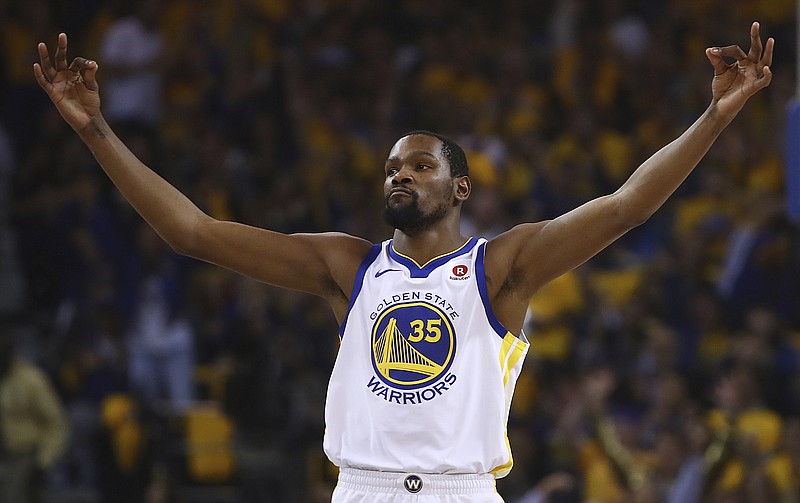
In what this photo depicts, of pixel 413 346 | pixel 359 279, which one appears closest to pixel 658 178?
pixel 413 346

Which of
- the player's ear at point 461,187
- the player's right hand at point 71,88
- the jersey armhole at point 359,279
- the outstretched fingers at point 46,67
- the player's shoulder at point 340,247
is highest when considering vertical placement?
the outstretched fingers at point 46,67

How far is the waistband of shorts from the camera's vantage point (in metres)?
5.12

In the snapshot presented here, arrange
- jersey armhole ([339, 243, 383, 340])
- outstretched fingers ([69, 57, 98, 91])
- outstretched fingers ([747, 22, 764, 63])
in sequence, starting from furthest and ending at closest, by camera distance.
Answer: jersey armhole ([339, 243, 383, 340])
outstretched fingers ([69, 57, 98, 91])
outstretched fingers ([747, 22, 764, 63])

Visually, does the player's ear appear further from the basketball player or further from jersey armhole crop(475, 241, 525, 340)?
jersey armhole crop(475, 241, 525, 340)

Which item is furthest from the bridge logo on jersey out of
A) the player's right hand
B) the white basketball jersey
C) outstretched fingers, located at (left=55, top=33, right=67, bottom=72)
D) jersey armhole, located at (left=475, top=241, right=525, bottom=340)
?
outstretched fingers, located at (left=55, top=33, right=67, bottom=72)

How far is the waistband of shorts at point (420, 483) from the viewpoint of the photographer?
512 centimetres

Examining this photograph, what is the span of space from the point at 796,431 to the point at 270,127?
726cm

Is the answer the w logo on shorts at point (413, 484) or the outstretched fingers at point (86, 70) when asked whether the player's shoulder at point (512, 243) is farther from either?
the outstretched fingers at point (86, 70)

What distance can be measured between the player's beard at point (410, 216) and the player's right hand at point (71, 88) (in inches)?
50.5

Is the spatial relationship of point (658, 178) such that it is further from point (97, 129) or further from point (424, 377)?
point (97, 129)

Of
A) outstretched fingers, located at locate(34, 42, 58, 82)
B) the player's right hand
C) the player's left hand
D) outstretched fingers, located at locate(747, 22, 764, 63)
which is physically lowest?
the player's left hand

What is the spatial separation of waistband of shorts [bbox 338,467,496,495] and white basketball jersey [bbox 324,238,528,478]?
34mm

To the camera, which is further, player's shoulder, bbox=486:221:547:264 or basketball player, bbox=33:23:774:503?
player's shoulder, bbox=486:221:547:264

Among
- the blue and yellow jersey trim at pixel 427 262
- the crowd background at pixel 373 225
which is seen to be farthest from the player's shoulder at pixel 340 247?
the crowd background at pixel 373 225
